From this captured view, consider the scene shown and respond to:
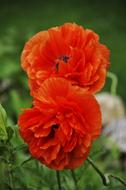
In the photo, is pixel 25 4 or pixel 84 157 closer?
pixel 84 157

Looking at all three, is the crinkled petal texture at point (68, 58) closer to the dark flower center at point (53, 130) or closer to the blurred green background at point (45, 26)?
the dark flower center at point (53, 130)

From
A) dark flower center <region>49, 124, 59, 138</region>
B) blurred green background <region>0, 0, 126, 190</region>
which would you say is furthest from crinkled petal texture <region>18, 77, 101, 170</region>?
blurred green background <region>0, 0, 126, 190</region>

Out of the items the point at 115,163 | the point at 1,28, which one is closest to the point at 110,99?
the point at 115,163

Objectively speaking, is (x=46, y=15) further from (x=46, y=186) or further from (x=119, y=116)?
(x=46, y=186)

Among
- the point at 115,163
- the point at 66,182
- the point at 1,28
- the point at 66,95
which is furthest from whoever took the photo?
the point at 1,28

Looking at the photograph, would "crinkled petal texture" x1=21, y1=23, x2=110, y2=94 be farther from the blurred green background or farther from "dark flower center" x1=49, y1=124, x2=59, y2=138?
the blurred green background

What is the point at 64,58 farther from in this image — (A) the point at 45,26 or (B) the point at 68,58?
(A) the point at 45,26
